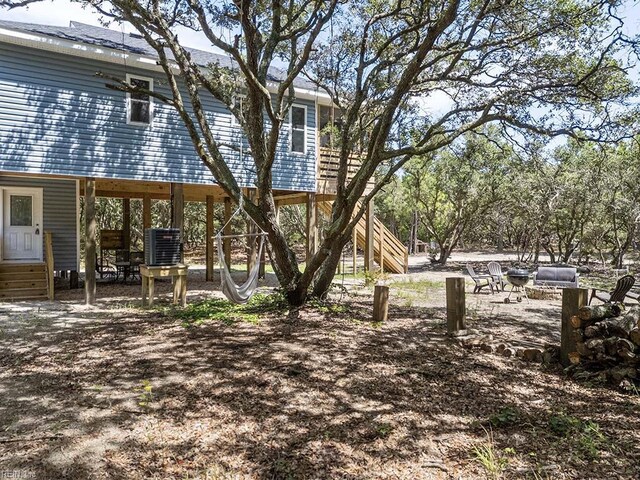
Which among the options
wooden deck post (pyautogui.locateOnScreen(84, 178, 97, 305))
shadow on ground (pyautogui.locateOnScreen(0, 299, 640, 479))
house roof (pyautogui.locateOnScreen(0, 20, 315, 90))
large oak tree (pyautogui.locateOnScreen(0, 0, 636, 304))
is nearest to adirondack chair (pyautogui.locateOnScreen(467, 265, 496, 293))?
large oak tree (pyautogui.locateOnScreen(0, 0, 636, 304))

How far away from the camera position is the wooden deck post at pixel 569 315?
4.72 metres

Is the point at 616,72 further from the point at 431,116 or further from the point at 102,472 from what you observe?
the point at 102,472

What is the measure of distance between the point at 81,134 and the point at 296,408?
787 centimetres

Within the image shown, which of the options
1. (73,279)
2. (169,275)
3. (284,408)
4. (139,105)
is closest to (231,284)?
(169,275)

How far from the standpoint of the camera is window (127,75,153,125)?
950 cm

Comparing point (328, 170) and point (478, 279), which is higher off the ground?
point (328, 170)

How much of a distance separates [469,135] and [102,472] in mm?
15736

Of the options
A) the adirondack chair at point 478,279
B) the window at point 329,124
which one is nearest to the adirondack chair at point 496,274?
the adirondack chair at point 478,279

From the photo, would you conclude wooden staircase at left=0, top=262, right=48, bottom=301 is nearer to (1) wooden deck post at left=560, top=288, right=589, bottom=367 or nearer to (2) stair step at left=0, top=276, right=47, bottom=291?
(2) stair step at left=0, top=276, right=47, bottom=291

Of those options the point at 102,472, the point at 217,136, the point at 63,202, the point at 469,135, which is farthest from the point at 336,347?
the point at 469,135

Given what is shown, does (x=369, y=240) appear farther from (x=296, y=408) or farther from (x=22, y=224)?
(x=296, y=408)

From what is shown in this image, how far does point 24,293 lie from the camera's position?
941 cm

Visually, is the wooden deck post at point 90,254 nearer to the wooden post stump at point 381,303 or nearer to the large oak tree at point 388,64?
the large oak tree at point 388,64

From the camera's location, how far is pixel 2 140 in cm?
816
